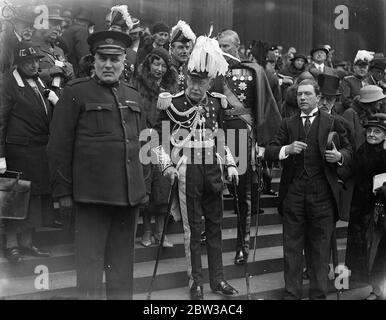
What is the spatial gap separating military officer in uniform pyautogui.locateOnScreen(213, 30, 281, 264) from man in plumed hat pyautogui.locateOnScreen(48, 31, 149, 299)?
1.91 meters

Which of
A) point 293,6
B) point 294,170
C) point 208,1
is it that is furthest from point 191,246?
point 293,6

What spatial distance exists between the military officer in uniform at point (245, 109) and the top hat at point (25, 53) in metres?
1.89

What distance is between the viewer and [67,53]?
8789 millimetres

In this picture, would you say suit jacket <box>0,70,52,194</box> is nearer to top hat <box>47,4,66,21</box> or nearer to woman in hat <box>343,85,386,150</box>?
A: top hat <box>47,4,66,21</box>

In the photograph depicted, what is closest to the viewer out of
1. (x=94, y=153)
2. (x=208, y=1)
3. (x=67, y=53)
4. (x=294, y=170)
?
(x=94, y=153)

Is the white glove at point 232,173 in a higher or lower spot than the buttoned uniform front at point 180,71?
lower

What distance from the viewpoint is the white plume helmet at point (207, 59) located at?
5840 millimetres

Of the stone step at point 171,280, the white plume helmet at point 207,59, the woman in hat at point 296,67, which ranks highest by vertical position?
the white plume helmet at point 207,59

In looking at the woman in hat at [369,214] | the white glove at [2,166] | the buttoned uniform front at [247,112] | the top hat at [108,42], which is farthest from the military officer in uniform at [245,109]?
the white glove at [2,166]

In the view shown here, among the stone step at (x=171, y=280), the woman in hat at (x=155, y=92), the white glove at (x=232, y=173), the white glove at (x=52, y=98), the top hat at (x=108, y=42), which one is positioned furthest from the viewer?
the woman in hat at (x=155, y=92)

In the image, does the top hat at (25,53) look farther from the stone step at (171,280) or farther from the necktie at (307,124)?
the necktie at (307,124)
